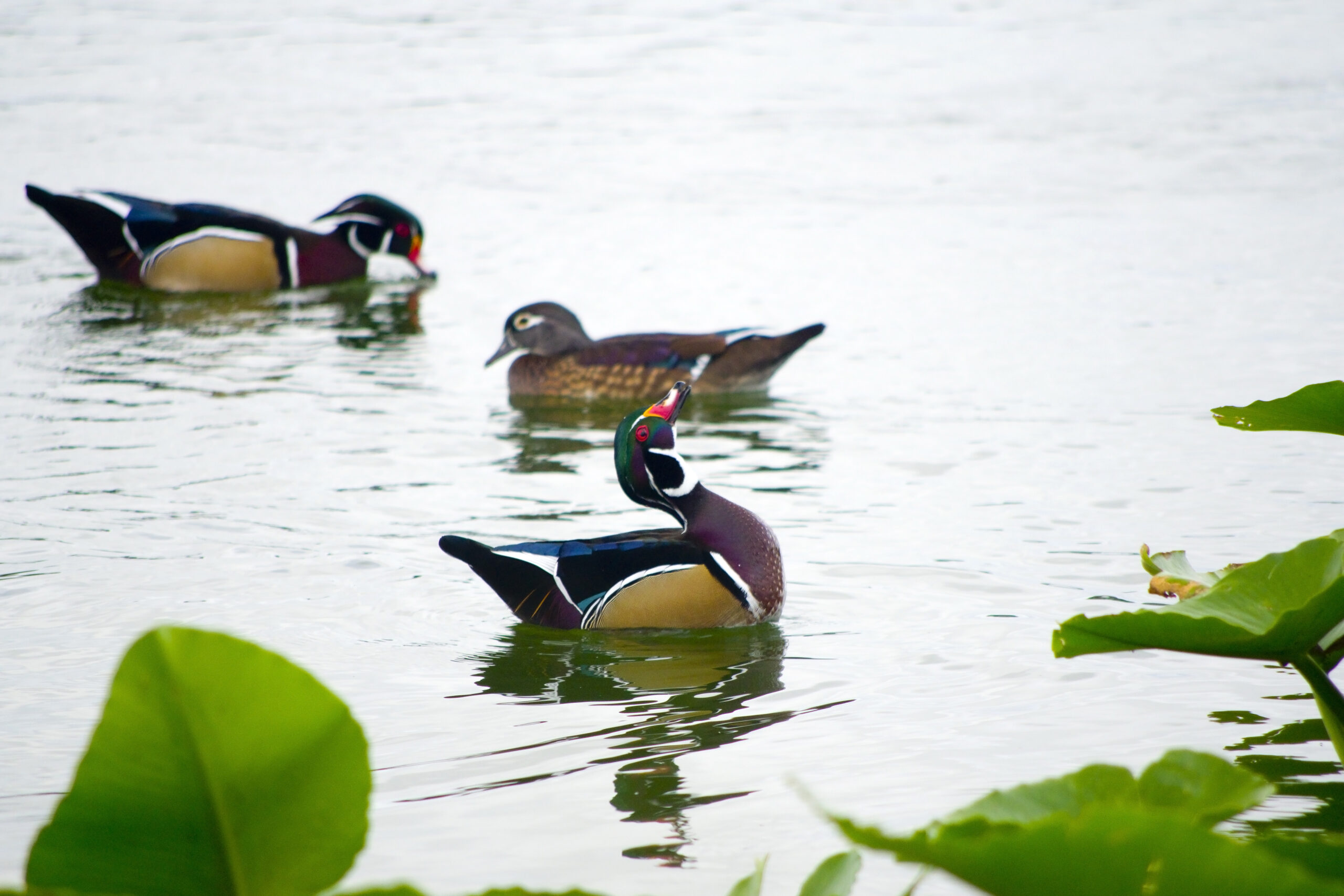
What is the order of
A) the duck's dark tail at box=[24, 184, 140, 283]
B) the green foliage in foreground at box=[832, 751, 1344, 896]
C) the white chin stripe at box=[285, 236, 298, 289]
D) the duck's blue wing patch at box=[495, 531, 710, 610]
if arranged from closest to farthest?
1. the green foliage in foreground at box=[832, 751, 1344, 896]
2. the duck's blue wing patch at box=[495, 531, 710, 610]
3. the duck's dark tail at box=[24, 184, 140, 283]
4. the white chin stripe at box=[285, 236, 298, 289]

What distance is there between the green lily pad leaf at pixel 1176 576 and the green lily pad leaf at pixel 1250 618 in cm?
51

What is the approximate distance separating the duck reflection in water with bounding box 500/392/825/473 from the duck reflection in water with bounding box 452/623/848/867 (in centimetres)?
275

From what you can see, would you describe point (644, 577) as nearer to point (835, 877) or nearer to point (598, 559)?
point (598, 559)

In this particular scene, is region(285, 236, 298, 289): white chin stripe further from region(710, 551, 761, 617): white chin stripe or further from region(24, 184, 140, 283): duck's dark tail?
region(710, 551, 761, 617): white chin stripe

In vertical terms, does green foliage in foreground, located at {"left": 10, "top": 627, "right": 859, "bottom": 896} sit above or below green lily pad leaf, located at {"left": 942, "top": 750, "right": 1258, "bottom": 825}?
above

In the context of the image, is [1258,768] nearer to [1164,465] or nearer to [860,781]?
[860,781]

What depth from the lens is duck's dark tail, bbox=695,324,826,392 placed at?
36.1 ft

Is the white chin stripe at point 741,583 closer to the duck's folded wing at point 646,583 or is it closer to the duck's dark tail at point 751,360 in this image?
the duck's folded wing at point 646,583

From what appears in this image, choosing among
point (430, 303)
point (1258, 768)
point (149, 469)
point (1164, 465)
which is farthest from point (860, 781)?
point (430, 303)

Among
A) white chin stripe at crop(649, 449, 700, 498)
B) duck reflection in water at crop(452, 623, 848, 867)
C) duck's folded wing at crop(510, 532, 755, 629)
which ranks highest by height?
white chin stripe at crop(649, 449, 700, 498)

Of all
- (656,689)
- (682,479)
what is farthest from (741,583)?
(656,689)

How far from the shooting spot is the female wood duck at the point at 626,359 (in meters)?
11.0

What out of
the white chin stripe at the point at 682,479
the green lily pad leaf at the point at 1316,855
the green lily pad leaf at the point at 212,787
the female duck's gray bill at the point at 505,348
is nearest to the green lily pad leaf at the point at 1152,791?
the green lily pad leaf at the point at 1316,855

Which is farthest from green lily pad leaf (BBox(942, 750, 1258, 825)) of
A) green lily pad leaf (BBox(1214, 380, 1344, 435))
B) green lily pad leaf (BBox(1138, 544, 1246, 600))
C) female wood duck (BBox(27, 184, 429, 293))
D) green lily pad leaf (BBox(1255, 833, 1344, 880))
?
female wood duck (BBox(27, 184, 429, 293))
